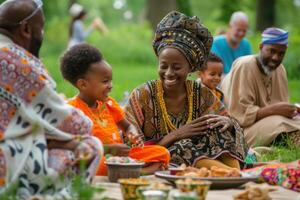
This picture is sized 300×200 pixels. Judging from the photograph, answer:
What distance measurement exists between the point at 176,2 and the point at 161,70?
26321 mm

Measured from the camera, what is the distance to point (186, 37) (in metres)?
7.68

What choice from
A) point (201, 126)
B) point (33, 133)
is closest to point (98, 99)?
point (201, 126)

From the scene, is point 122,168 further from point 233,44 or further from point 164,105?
point 233,44

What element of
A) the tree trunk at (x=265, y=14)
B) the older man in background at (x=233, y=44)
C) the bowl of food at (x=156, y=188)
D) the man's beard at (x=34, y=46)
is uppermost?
the tree trunk at (x=265, y=14)

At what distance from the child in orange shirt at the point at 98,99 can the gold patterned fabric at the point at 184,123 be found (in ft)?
0.87

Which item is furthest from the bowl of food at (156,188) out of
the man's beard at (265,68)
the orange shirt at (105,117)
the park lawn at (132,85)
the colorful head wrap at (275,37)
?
the colorful head wrap at (275,37)

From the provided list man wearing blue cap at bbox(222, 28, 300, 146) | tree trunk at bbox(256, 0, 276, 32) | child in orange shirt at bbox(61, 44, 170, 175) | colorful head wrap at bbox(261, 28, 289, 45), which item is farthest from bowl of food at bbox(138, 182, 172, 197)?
tree trunk at bbox(256, 0, 276, 32)

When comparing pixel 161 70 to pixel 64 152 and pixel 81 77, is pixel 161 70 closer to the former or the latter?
pixel 81 77

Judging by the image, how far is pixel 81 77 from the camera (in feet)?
23.1

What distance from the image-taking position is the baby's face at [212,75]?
9867mm

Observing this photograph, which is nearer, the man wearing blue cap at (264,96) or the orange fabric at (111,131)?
the orange fabric at (111,131)

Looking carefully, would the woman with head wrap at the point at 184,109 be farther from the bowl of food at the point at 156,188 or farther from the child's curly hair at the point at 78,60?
the bowl of food at the point at 156,188

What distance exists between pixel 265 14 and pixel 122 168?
2734cm

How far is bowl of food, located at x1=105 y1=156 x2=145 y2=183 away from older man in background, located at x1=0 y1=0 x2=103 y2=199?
2.56 feet
